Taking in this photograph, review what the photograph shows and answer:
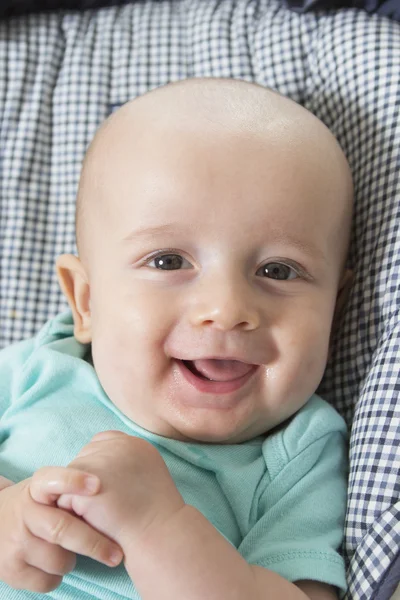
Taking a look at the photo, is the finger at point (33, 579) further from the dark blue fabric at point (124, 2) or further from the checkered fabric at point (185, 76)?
the dark blue fabric at point (124, 2)

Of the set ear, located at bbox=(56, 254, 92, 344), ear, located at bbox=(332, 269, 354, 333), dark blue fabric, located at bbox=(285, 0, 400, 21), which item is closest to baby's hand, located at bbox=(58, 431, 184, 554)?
ear, located at bbox=(56, 254, 92, 344)

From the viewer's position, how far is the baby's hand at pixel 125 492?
39.2 inches

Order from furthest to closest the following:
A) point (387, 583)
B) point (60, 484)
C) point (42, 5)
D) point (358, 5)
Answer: point (42, 5), point (358, 5), point (387, 583), point (60, 484)

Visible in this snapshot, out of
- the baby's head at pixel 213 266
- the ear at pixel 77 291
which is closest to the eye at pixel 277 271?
the baby's head at pixel 213 266

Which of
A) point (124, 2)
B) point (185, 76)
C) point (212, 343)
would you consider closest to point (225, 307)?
point (212, 343)

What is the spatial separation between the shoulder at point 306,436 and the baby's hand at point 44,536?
38 centimetres

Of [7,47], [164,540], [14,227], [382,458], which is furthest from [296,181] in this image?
[7,47]

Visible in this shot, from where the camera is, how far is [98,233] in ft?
4.41

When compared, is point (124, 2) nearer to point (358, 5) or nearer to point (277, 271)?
point (358, 5)

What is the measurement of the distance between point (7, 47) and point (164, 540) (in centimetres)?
128

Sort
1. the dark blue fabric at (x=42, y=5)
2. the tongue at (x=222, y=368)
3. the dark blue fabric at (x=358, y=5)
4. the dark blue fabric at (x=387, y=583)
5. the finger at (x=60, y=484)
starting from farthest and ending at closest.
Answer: the dark blue fabric at (x=42, y=5) → the dark blue fabric at (x=358, y=5) → the tongue at (x=222, y=368) → the dark blue fabric at (x=387, y=583) → the finger at (x=60, y=484)

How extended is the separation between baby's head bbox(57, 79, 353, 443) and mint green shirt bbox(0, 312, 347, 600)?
0.14 ft

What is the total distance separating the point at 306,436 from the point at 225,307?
0.30 meters

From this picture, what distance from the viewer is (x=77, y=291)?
1448 millimetres
